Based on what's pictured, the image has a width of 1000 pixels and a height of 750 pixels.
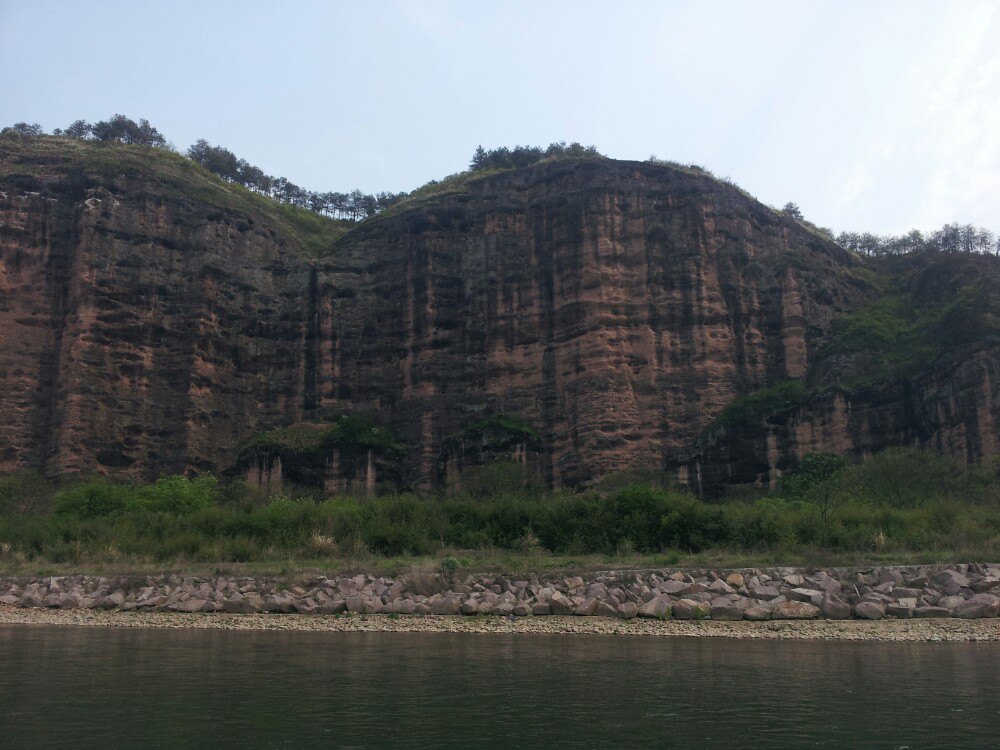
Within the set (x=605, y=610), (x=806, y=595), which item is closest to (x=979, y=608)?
(x=806, y=595)

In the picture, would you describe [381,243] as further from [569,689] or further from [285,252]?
[569,689]

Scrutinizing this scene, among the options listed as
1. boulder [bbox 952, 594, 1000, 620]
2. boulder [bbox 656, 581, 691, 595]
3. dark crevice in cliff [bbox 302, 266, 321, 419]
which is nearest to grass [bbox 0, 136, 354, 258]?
dark crevice in cliff [bbox 302, 266, 321, 419]

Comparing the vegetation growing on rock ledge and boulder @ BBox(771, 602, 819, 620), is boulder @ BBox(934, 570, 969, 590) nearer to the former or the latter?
the vegetation growing on rock ledge

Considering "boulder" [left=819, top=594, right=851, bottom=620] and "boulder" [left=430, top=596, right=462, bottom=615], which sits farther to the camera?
"boulder" [left=430, top=596, right=462, bottom=615]

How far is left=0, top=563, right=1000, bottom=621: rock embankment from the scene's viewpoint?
69.6 feet

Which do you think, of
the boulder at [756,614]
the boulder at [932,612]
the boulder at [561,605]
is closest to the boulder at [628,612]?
the boulder at [561,605]

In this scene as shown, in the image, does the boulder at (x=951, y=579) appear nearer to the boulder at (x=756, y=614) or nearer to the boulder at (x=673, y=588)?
the boulder at (x=756, y=614)

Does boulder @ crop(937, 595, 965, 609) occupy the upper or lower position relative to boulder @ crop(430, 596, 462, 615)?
upper

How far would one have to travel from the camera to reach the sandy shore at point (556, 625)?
61.8 feet

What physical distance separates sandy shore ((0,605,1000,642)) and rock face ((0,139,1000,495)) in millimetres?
35607

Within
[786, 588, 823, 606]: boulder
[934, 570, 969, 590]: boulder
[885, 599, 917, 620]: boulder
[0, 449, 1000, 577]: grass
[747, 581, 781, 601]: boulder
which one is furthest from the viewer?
[0, 449, 1000, 577]: grass

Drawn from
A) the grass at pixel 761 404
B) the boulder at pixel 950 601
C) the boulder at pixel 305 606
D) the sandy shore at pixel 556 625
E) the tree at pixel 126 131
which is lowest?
the sandy shore at pixel 556 625

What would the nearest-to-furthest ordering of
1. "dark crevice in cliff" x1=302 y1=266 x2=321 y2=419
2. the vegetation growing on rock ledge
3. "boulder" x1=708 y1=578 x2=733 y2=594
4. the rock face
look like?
"boulder" x1=708 y1=578 x2=733 y2=594
the vegetation growing on rock ledge
the rock face
"dark crevice in cliff" x1=302 y1=266 x2=321 y2=419

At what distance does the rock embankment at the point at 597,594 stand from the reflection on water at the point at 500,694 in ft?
11.9
